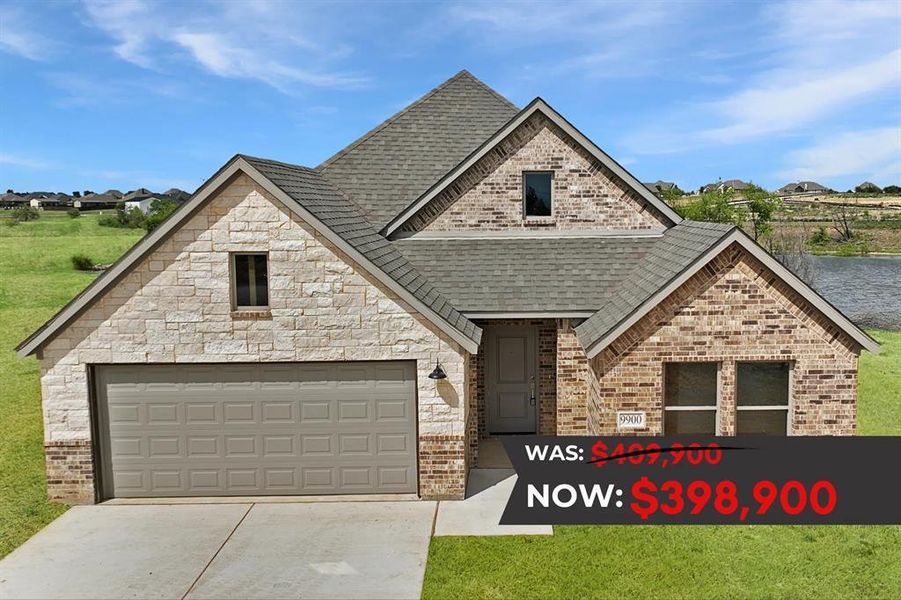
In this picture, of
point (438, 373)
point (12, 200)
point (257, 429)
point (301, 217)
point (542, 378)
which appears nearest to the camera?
point (301, 217)

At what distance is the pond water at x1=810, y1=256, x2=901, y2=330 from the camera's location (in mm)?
39969

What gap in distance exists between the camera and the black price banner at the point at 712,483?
35.5 ft

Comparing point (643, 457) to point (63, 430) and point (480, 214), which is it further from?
point (63, 430)

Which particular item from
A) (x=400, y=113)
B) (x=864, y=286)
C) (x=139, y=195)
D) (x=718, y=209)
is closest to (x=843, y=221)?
(x=864, y=286)

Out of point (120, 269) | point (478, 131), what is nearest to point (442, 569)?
point (120, 269)

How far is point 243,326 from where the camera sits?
11656 millimetres

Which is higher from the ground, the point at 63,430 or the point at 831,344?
the point at 831,344

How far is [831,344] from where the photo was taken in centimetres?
1202

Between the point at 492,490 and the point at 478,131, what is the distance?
944 cm

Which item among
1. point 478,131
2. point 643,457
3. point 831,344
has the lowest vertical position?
point 643,457

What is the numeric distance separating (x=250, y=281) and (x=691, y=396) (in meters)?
7.89

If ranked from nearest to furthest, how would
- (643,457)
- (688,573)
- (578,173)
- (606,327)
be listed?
(688,573)
(643,457)
(606,327)
(578,173)

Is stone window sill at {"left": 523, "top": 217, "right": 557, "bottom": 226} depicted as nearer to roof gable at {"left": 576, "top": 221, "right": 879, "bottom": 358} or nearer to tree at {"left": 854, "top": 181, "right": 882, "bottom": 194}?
roof gable at {"left": 576, "top": 221, "right": 879, "bottom": 358}

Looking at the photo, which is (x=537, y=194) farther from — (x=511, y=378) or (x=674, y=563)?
(x=674, y=563)
